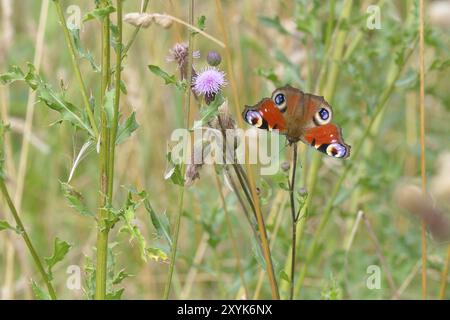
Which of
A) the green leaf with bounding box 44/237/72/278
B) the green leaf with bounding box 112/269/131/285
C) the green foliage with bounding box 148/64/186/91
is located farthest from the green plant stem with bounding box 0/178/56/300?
the green foliage with bounding box 148/64/186/91

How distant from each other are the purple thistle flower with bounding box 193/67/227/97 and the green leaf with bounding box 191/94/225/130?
2 centimetres

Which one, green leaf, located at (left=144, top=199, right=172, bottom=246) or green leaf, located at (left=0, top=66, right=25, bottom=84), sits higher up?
green leaf, located at (left=0, top=66, right=25, bottom=84)

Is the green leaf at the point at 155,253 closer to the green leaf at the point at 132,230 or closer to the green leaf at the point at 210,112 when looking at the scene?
the green leaf at the point at 132,230

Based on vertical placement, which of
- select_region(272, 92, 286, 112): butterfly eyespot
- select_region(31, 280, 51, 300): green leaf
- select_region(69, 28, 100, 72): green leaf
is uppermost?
select_region(69, 28, 100, 72): green leaf

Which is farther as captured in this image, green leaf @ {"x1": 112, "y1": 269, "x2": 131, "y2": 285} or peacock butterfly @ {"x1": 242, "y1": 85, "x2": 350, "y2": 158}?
green leaf @ {"x1": 112, "y1": 269, "x2": 131, "y2": 285}

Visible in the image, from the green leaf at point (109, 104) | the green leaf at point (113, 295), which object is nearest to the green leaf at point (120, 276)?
the green leaf at point (113, 295)

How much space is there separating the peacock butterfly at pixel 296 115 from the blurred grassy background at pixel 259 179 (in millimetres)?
523

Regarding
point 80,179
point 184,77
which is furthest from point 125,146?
point 184,77

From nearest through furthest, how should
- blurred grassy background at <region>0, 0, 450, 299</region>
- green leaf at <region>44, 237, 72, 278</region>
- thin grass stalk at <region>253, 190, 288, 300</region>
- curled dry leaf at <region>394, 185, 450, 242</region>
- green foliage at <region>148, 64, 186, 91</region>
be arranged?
curled dry leaf at <region>394, 185, 450, 242</region> → green foliage at <region>148, 64, 186, 91</region> → green leaf at <region>44, 237, 72, 278</region> → thin grass stalk at <region>253, 190, 288, 300</region> → blurred grassy background at <region>0, 0, 450, 299</region>

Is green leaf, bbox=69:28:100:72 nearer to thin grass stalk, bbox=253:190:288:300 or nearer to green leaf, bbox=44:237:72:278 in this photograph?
green leaf, bbox=44:237:72:278

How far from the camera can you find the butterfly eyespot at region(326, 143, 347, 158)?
58.1 inches

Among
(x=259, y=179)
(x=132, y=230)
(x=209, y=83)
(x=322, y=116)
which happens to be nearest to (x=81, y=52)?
(x=209, y=83)

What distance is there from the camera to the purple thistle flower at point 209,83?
5.29 feet
